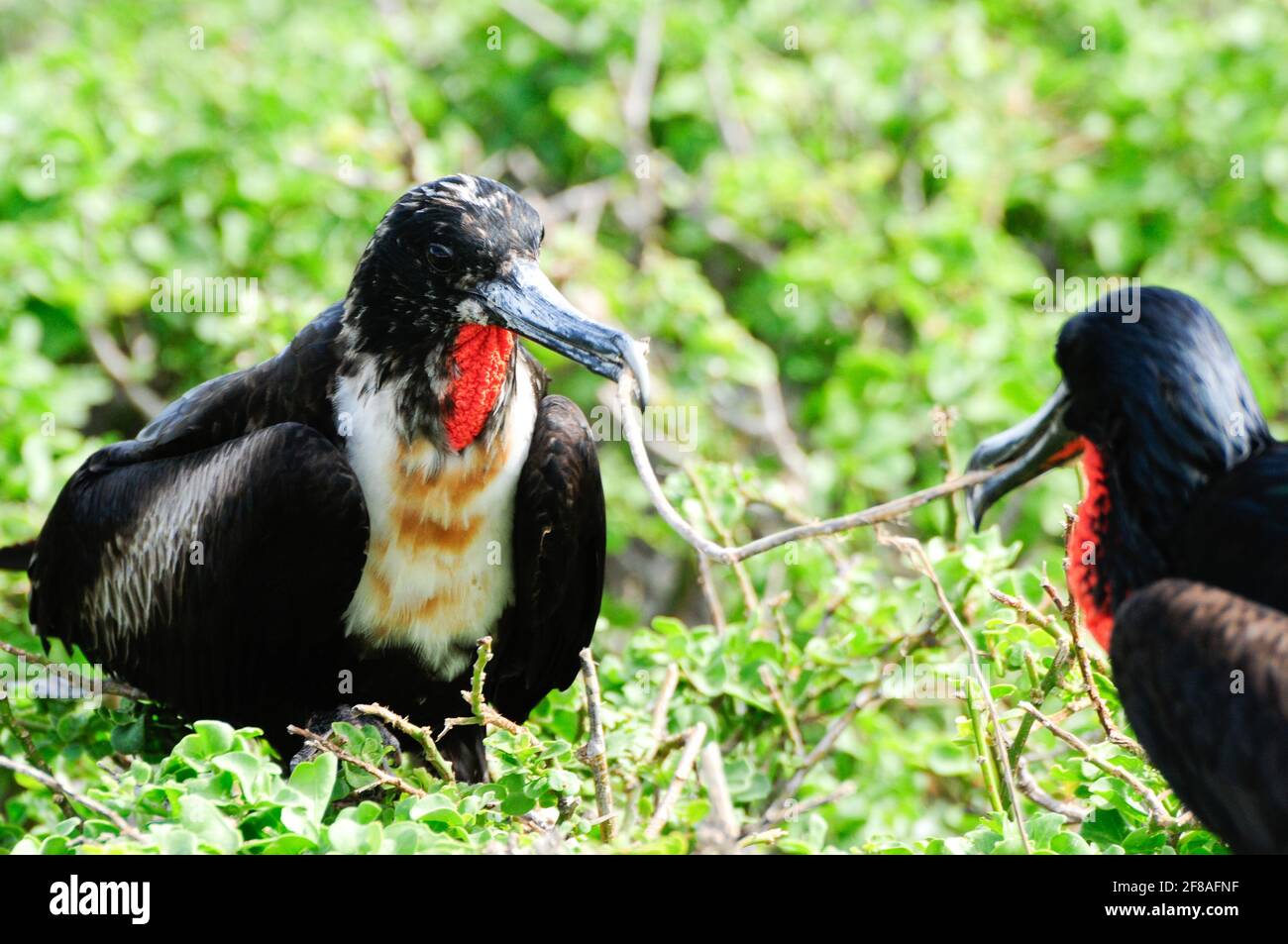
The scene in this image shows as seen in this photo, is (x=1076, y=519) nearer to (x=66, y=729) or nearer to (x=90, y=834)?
(x=90, y=834)

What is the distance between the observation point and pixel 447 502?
10.8ft

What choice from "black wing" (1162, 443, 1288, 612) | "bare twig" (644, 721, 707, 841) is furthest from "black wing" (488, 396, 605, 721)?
"black wing" (1162, 443, 1288, 612)

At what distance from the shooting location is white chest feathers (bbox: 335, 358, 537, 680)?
327 cm

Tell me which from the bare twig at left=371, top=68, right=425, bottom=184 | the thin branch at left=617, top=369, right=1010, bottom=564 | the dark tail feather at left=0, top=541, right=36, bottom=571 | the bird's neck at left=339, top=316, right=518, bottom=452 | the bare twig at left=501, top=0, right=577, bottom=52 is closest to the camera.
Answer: the thin branch at left=617, top=369, right=1010, bottom=564

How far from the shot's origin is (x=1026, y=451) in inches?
116

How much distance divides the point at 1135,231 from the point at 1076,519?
137 inches

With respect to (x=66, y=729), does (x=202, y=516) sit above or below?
above

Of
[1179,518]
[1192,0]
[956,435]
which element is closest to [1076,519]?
[1179,518]

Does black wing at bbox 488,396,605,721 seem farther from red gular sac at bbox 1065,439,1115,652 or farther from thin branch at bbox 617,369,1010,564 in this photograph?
red gular sac at bbox 1065,439,1115,652

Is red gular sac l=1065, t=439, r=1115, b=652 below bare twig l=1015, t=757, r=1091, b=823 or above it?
above

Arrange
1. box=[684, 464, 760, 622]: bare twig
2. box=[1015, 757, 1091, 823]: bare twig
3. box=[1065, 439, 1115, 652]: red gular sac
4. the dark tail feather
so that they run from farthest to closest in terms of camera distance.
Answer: the dark tail feather → box=[684, 464, 760, 622]: bare twig → box=[1015, 757, 1091, 823]: bare twig → box=[1065, 439, 1115, 652]: red gular sac

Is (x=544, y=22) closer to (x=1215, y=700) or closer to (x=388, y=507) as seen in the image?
(x=388, y=507)

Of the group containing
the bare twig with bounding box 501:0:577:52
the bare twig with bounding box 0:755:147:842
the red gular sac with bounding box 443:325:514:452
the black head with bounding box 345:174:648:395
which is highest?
the bare twig with bounding box 501:0:577:52

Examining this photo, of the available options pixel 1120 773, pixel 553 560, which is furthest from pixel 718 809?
pixel 553 560
